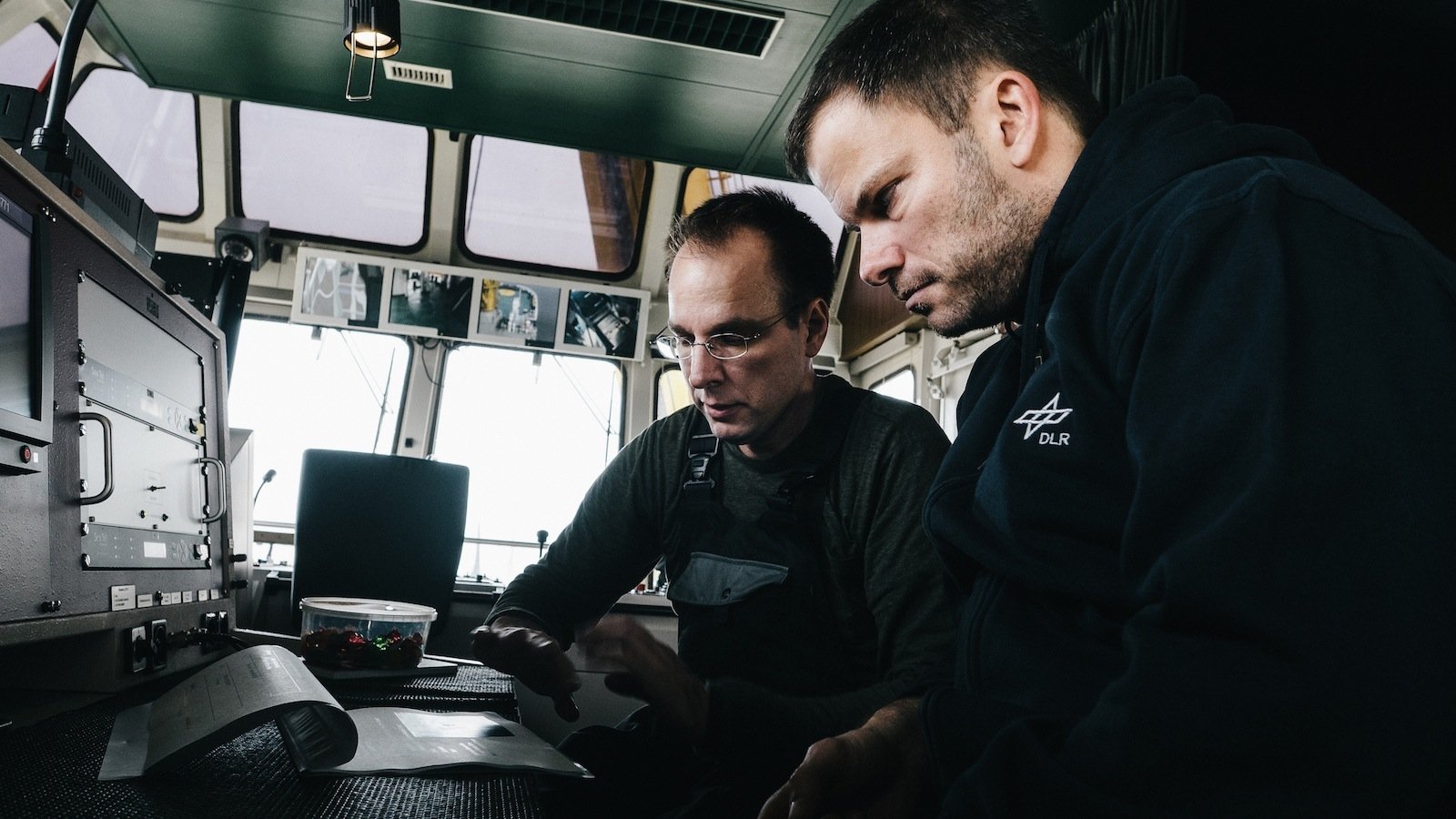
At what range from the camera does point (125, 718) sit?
913mm

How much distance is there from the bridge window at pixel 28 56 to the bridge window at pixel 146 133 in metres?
0.40

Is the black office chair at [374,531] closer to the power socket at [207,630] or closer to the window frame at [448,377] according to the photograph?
the power socket at [207,630]

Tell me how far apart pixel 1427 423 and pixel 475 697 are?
4.01 ft

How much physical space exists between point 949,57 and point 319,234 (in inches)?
213

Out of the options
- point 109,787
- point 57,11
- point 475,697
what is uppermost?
point 57,11

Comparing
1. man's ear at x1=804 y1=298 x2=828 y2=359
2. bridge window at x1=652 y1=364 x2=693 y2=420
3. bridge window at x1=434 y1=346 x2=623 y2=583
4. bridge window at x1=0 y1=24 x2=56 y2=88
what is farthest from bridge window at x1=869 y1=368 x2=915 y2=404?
bridge window at x1=0 y1=24 x2=56 y2=88

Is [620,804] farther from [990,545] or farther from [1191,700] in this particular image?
[1191,700]

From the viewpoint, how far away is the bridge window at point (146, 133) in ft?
16.4

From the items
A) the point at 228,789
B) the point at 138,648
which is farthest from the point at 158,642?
the point at 228,789

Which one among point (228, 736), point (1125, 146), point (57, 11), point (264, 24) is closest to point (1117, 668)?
point (1125, 146)

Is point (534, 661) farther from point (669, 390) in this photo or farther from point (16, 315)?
point (669, 390)

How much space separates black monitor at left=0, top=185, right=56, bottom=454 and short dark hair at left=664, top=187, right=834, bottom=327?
3.31 feet

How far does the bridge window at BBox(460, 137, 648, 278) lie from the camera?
5.45 meters

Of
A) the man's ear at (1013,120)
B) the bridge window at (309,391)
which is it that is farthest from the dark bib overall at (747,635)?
the bridge window at (309,391)
